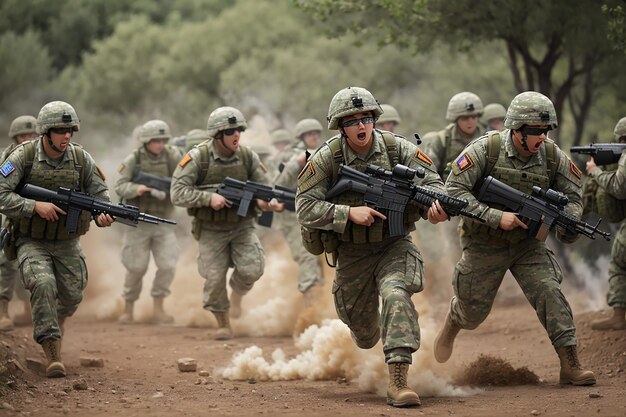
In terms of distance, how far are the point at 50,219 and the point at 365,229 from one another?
2.83m

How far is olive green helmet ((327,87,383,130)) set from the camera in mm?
8141

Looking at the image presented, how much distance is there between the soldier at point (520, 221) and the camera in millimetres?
8492

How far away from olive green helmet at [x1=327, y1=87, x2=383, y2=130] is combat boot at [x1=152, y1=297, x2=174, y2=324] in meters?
6.82

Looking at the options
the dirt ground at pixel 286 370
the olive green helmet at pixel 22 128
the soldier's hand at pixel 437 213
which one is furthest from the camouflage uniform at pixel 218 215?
the soldier's hand at pixel 437 213

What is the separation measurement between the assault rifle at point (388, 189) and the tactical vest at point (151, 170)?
6.24 m

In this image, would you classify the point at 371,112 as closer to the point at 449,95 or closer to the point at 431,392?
the point at 431,392

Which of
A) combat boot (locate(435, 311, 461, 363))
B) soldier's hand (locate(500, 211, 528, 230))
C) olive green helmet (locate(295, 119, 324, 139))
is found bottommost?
combat boot (locate(435, 311, 461, 363))

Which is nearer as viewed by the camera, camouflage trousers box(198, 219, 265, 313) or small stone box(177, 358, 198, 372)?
small stone box(177, 358, 198, 372)

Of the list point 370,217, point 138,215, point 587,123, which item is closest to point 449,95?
point 587,123

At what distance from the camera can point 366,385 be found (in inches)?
346

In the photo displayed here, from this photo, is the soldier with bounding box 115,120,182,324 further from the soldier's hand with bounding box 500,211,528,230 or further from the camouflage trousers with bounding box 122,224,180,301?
the soldier's hand with bounding box 500,211,528,230

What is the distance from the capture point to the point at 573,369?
856 centimetres

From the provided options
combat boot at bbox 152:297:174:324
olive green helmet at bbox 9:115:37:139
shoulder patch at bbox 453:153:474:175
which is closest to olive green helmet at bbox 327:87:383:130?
shoulder patch at bbox 453:153:474:175

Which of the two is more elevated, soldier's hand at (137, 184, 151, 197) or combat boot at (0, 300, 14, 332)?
soldier's hand at (137, 184, 151, 197)
